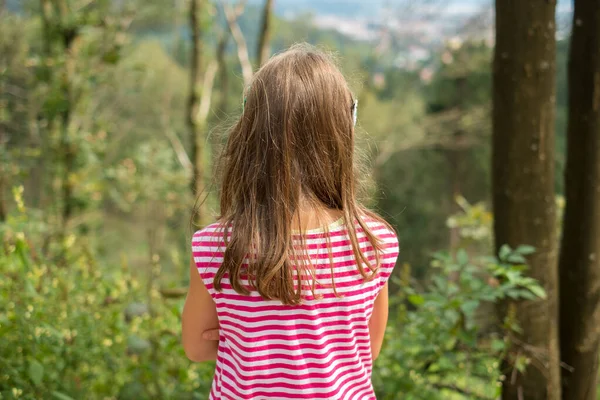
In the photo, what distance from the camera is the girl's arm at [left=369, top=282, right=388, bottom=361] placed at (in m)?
1.27

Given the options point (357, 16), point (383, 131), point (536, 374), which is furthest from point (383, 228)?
point (383, 131)

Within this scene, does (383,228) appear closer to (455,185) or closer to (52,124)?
(52,124)

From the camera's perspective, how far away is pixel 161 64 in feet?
57.5

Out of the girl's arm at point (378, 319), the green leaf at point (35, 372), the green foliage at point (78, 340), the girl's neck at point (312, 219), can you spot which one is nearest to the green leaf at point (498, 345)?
the girl's arm at point (378, 319)

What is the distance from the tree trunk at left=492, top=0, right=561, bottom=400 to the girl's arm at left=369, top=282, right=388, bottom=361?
2.16ft

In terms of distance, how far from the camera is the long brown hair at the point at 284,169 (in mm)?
1049

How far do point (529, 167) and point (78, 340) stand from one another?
1.63 metres

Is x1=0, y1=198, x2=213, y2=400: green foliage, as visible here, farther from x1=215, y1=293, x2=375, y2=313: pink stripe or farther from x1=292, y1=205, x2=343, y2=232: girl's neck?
x1=292, y1=205, x2=343, y2=232: girl's neck

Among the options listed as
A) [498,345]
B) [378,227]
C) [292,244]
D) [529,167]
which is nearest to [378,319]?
[378,227]

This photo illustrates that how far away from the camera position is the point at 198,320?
121cm

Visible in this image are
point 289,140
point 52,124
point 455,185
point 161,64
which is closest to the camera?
point 289,140

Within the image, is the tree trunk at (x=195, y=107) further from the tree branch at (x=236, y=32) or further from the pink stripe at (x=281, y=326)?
the pink stripe at (x=281, y=326)

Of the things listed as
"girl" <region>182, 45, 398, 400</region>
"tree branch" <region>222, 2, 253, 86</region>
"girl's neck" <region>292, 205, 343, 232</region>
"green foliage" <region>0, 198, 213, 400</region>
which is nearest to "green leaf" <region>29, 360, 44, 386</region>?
"green foliage" <region>0, 198, 213, 400</region>

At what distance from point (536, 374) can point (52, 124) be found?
5.01 m
